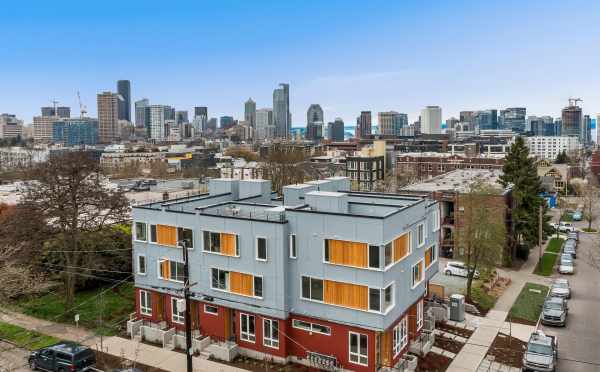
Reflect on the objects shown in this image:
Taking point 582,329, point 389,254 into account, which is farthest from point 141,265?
point 582,329

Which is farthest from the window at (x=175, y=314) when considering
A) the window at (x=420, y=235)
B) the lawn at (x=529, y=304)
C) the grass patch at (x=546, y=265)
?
the grass patch at (x=546, y=265)

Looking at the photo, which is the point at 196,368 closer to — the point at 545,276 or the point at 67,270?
the point at 67,270

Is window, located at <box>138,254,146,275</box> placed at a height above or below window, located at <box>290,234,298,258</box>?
below

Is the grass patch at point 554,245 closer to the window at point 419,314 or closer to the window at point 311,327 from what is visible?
the window at point 419,314

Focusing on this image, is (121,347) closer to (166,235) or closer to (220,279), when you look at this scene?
(166,235)

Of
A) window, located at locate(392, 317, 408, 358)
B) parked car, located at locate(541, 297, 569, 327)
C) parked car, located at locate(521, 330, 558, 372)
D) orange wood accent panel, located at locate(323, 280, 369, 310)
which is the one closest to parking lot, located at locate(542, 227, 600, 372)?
parked car, located at locate(541, 297, 569, 327)

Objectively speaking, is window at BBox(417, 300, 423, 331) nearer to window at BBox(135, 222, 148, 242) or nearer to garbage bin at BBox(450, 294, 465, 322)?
garbage bin at BBox(450, 294, 465, 322)
